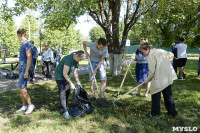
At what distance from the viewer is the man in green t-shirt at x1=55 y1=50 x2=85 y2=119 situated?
365 centimetres

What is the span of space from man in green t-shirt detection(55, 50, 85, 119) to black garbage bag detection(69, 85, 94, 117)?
0.53ft

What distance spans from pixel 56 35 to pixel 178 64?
31016 mm

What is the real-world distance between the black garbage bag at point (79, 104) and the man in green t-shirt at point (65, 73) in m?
0.16

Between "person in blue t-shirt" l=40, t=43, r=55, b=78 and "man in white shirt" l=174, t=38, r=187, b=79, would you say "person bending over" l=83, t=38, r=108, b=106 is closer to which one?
"person in blue t-shirt" l=40, t=43, r=55, b=78

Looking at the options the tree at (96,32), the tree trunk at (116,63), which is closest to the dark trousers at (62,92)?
the tree trunk at (116,63)

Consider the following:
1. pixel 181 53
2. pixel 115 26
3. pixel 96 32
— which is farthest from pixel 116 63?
pixel 96 32

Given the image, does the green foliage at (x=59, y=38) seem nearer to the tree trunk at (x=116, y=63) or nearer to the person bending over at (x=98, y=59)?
the tree trunk at (x=116, y=63)

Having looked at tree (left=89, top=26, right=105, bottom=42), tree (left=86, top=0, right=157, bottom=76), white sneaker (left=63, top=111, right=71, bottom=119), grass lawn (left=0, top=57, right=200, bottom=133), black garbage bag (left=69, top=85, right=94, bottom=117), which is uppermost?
tree (left=89, top=26, right=105, bottom=42)

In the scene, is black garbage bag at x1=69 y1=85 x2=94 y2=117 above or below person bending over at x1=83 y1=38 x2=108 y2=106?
below

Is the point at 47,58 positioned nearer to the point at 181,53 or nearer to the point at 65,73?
the point at 65,73

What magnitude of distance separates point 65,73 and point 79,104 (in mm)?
796

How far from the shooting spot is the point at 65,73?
362 cm

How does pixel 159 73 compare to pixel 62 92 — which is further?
pixel 62 92

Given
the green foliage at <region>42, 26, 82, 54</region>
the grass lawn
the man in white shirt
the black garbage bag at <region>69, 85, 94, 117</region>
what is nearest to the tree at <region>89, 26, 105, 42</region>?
the green foliage at <region>42, 26, 82, 54</region>
